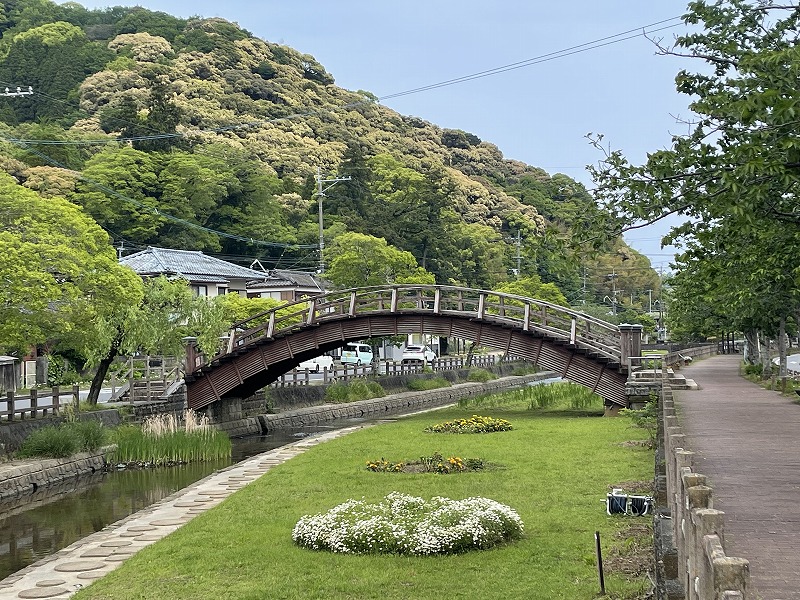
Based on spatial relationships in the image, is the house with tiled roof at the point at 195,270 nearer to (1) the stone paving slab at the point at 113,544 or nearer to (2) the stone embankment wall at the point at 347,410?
(2) the stone embankment wall at the point at 347,410

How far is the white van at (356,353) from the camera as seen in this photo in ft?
209

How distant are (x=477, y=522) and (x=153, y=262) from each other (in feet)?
155

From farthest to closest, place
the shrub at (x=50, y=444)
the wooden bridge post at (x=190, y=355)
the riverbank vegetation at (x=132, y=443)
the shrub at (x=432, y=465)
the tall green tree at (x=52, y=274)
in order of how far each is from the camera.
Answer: the wooden bridge post at (x=190, y=355) → the riverbank vegetation at (x=132, y=443) → the shrub at (x=50, y=444) → the tall green tree at (x=52, y=274) → the shrub at (x=432, y=465)

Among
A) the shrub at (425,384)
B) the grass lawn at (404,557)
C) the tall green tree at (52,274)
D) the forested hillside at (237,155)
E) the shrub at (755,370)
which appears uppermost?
the forested hillside at (237,155)

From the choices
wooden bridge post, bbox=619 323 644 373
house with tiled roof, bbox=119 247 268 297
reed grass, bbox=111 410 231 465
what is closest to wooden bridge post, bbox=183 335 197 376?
reed grass, bbox=111 410 231 465

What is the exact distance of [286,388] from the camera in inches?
1551

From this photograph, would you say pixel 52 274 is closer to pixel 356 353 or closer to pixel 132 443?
pixel 132 443

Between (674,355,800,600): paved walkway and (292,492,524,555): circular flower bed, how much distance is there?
255 cm

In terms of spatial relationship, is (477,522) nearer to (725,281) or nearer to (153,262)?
(725,281)

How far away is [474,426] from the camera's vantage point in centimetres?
2567

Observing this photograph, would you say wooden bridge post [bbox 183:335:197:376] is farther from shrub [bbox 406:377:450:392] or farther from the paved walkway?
the paved walkway

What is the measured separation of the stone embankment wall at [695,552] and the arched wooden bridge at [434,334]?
21942 millimetres

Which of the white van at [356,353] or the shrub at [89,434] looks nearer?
the shrub at [89,434]

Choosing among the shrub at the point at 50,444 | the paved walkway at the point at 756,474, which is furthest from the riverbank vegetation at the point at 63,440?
the paved walkway at the point at 756,474
